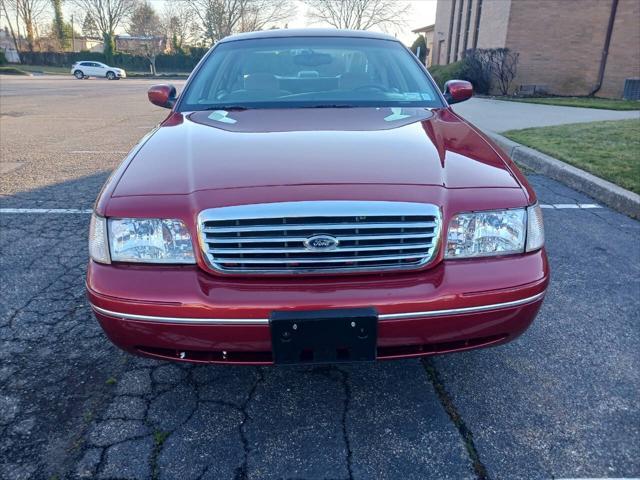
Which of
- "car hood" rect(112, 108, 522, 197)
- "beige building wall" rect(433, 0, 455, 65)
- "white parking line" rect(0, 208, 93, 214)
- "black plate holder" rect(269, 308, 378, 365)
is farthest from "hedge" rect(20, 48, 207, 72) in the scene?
"black plate holder" rect(269, 308, 378, 365)

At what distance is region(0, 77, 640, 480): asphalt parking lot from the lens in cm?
179

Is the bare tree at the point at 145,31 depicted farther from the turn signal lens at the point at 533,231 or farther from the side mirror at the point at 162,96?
the turn signal lens at the point at 533,231

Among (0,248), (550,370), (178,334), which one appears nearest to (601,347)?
(550,370)

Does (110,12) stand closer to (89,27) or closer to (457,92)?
(89,27)

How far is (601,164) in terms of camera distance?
576 cm

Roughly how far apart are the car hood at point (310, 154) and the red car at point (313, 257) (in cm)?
1

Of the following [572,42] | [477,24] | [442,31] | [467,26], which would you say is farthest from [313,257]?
[442,31]

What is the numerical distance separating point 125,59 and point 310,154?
5837 centimetres

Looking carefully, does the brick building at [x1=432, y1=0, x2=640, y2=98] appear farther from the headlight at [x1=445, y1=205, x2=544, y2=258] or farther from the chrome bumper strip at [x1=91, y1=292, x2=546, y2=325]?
the chrome bumper strip at [x1=91, y1=292, x2=546, y2=325]

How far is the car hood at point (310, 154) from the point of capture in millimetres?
1835

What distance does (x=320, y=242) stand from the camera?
1.70 meters

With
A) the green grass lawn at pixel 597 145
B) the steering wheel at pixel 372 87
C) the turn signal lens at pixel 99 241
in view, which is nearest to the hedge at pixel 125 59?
the green grass lawn at pixel 597 145

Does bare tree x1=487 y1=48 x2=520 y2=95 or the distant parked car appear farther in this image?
the distant parked car

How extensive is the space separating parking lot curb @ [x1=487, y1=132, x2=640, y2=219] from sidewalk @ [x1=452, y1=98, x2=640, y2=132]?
2.24 meters
